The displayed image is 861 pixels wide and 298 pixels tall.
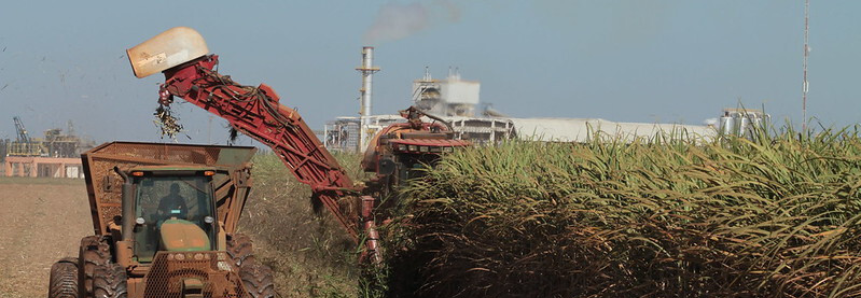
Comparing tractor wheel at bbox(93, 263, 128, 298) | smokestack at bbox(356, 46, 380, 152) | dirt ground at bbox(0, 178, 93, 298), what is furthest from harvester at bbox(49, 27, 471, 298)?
smokestack at bbox(356, 46, 380, 152)

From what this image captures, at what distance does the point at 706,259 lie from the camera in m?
6.14

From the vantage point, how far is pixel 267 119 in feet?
54.7

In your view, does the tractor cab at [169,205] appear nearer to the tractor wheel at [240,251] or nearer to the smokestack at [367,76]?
the tractor wheel at [240,251]

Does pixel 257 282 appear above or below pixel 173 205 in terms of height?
below

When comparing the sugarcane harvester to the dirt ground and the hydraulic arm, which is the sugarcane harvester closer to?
the hydraulic arm

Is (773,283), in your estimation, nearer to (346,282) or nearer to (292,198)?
(346,282)

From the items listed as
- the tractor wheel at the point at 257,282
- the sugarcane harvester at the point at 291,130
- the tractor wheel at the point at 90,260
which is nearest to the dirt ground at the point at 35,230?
the sugarcane harvester at the point at 291,130

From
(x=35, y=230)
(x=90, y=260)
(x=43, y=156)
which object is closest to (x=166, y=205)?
(x=90, y=260)

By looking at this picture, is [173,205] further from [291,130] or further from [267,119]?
[291,130]

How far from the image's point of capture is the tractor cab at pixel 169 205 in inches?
458

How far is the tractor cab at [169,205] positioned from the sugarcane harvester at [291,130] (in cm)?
340

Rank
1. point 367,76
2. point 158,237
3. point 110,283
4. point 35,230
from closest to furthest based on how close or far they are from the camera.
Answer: point 110,283 < point 158,237 < point 35,230 < point 367,76

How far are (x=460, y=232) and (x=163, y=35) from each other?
6.69 metres

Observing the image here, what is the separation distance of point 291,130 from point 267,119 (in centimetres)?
48
